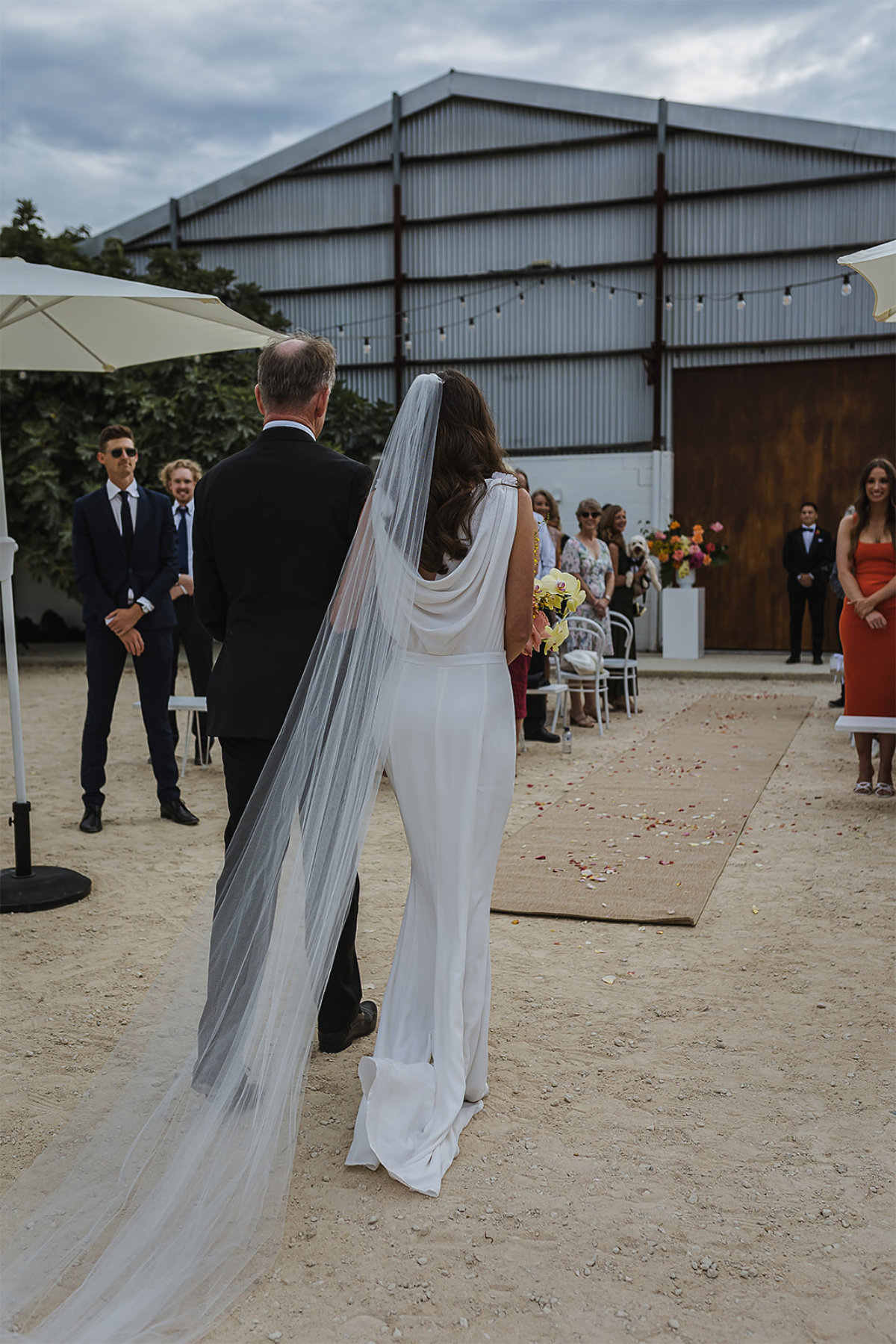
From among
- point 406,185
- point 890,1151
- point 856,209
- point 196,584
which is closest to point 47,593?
point 406,185

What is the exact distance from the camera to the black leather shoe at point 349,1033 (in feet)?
10.7

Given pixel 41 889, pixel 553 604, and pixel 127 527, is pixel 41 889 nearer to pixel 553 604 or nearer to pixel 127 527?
pixel 127 527

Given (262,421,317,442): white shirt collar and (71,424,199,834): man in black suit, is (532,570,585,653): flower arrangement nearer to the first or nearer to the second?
(262,421,317,442): white shirt collar

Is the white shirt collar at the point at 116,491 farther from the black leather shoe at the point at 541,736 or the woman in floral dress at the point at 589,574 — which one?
the woman in floral dress at the point at 589,574

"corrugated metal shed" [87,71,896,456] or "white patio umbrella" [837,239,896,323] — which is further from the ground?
"corrugated metal shed" [87,71,896,456]

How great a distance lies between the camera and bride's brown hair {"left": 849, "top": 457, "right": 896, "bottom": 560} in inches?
249

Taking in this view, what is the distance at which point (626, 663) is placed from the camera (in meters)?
9.64

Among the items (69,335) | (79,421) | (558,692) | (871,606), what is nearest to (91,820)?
→ (69,335)

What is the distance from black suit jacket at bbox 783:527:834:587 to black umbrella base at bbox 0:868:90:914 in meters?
10.9

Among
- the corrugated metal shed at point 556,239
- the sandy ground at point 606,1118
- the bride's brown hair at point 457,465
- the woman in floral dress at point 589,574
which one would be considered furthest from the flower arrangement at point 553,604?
the corrugated metal shed at point 556,239

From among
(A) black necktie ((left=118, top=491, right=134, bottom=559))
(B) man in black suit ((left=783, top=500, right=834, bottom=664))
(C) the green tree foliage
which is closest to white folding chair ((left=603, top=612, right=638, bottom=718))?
(B) man in black suit ((left=783, top=500, right=834, bottom=664))

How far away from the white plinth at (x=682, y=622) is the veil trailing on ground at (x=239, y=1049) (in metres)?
12.0

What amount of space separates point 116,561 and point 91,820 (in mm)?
1364

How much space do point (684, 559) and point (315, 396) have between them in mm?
10241
